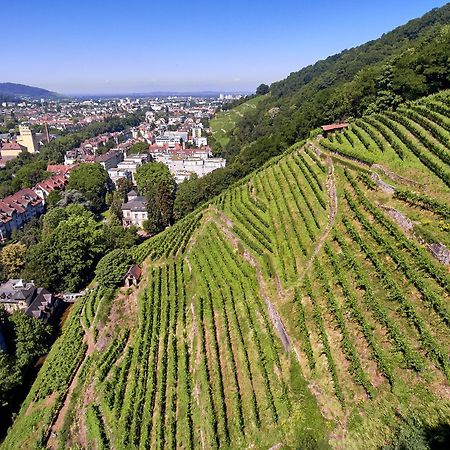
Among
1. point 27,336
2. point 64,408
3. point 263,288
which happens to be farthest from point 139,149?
point 64,408

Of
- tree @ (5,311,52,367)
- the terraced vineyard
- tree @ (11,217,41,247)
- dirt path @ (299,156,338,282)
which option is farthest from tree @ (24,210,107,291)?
dirt path @ (299,156,338,282)

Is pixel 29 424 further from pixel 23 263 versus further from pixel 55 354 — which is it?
pixel 23 263

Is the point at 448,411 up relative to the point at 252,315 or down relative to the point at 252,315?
up

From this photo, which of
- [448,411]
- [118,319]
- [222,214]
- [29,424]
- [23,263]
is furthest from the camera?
[23,263]

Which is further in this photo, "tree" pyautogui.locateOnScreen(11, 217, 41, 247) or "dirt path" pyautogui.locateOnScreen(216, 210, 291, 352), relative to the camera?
"tree" pyautogui.locateOnScreen(11, 217, 41, 247)

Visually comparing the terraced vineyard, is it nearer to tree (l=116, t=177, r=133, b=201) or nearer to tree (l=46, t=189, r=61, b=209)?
tree (l=46, t=189, r=61, b=209)

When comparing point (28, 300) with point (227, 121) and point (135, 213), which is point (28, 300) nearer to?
point (135, 213)

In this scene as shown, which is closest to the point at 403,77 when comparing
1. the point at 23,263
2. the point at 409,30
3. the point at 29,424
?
the point at 29,424
